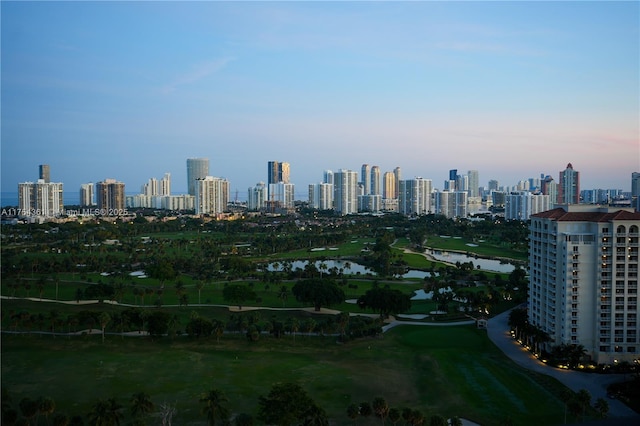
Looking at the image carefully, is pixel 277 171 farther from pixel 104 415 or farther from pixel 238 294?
pixel 104 415

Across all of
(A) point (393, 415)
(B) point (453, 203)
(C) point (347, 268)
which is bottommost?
(C) point (347, 268)

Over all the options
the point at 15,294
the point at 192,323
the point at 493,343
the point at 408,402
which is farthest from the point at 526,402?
the point at 15,294

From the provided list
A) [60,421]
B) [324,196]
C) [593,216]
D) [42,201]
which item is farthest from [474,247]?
[324,196]

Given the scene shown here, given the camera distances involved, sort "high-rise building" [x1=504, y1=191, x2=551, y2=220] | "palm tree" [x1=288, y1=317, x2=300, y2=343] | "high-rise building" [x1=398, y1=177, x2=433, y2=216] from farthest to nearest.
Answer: "high-rise building" [x1=398, y1=177, x2=433, y2=216] < "high-rise building" [x1=504, y1=191, x2=551, y2=220] < "palm tree" [x1=288, y1=317, x2=300, y2=343]

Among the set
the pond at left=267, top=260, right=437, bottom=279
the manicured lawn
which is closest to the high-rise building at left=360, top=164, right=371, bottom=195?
the manicured lawn

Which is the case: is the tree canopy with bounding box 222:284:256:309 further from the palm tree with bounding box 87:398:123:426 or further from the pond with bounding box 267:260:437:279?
the palm tree with bounding box 87:398:123:426
